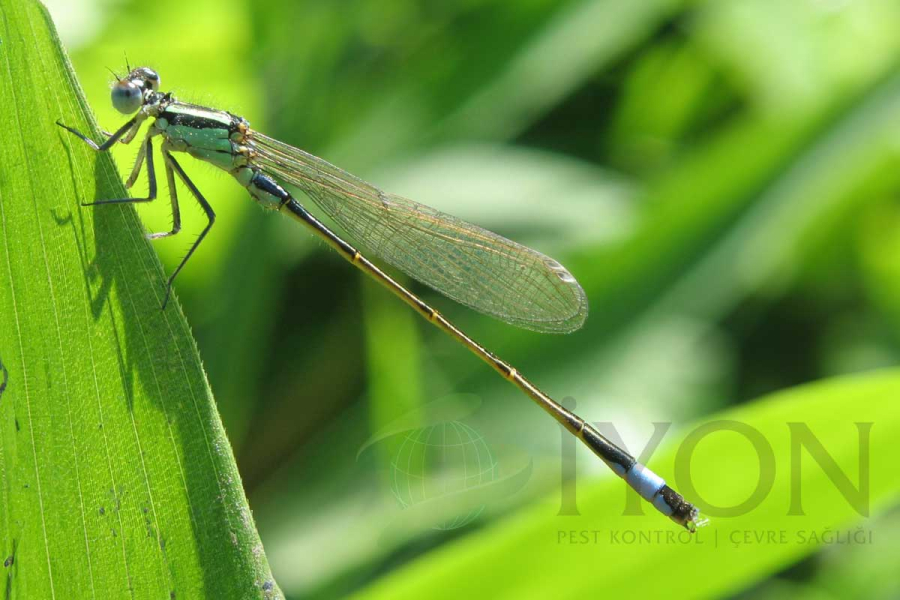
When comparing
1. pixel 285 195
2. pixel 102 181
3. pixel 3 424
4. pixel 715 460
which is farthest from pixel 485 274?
pixel 3 424

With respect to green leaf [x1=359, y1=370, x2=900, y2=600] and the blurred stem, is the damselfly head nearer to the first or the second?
the blurred stem

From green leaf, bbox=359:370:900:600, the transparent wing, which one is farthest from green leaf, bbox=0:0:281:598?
the transparent wing

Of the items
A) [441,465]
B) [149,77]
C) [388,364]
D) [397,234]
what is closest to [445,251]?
[397,234]

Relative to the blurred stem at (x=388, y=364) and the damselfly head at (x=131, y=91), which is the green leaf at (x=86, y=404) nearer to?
the damselfly head at (x=131, y=91)

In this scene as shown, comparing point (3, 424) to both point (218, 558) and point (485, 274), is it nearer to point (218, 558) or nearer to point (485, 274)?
point (218, 558)

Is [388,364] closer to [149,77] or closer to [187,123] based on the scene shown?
[187,123]

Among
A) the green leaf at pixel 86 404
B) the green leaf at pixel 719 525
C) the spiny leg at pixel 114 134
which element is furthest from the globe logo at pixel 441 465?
the green leaf at pixel 86 404
